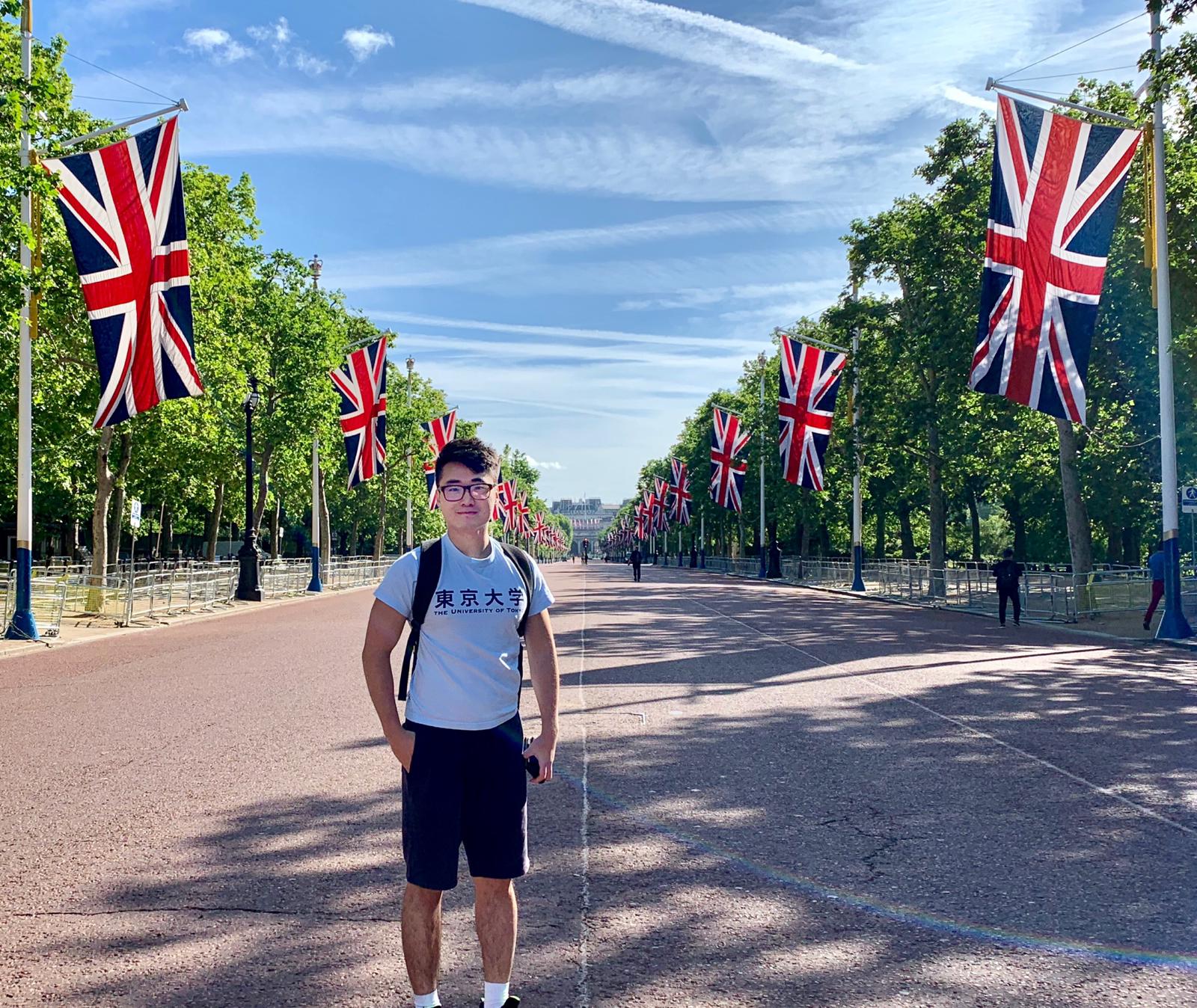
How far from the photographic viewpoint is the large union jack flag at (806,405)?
117ft

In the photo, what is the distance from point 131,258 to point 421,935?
54.9ft

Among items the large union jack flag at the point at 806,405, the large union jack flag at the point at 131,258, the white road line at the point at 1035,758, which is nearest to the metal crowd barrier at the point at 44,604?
the large union jack flag at the point at 131,258

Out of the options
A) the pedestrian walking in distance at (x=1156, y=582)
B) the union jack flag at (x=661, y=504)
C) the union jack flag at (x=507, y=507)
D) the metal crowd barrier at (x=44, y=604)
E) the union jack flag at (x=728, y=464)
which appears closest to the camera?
the metal crowd barrier at (x=44, y=604)

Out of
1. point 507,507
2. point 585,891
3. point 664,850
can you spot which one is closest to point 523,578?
point 585,891

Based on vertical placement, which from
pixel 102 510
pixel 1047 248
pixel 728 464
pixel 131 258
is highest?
pixel 1047 248

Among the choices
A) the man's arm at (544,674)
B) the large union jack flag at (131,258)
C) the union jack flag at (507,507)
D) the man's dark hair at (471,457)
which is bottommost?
the man's arm at (544,674)

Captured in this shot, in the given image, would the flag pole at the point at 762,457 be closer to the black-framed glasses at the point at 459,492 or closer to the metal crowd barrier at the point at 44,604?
the metal crowd barrier at the point at 44,604

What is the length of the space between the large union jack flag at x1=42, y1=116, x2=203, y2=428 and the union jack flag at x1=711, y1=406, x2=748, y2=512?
36229 millimetres

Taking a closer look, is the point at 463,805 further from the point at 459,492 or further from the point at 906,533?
the point at 906,533

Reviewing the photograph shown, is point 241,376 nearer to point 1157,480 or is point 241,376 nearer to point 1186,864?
point 1157,480

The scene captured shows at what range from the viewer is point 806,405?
36.2 metres

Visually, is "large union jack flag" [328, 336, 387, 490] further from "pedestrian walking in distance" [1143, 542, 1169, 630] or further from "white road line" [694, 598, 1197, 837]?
"pedestrian walking in distance" [1143, 542, 1169, 630]

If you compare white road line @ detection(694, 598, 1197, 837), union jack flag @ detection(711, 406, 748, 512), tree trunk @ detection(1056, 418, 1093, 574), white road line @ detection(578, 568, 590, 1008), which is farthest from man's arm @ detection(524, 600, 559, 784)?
union jack flag @ detection(711, 406, 748, 512)

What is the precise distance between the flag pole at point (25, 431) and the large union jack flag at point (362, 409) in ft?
54.6
